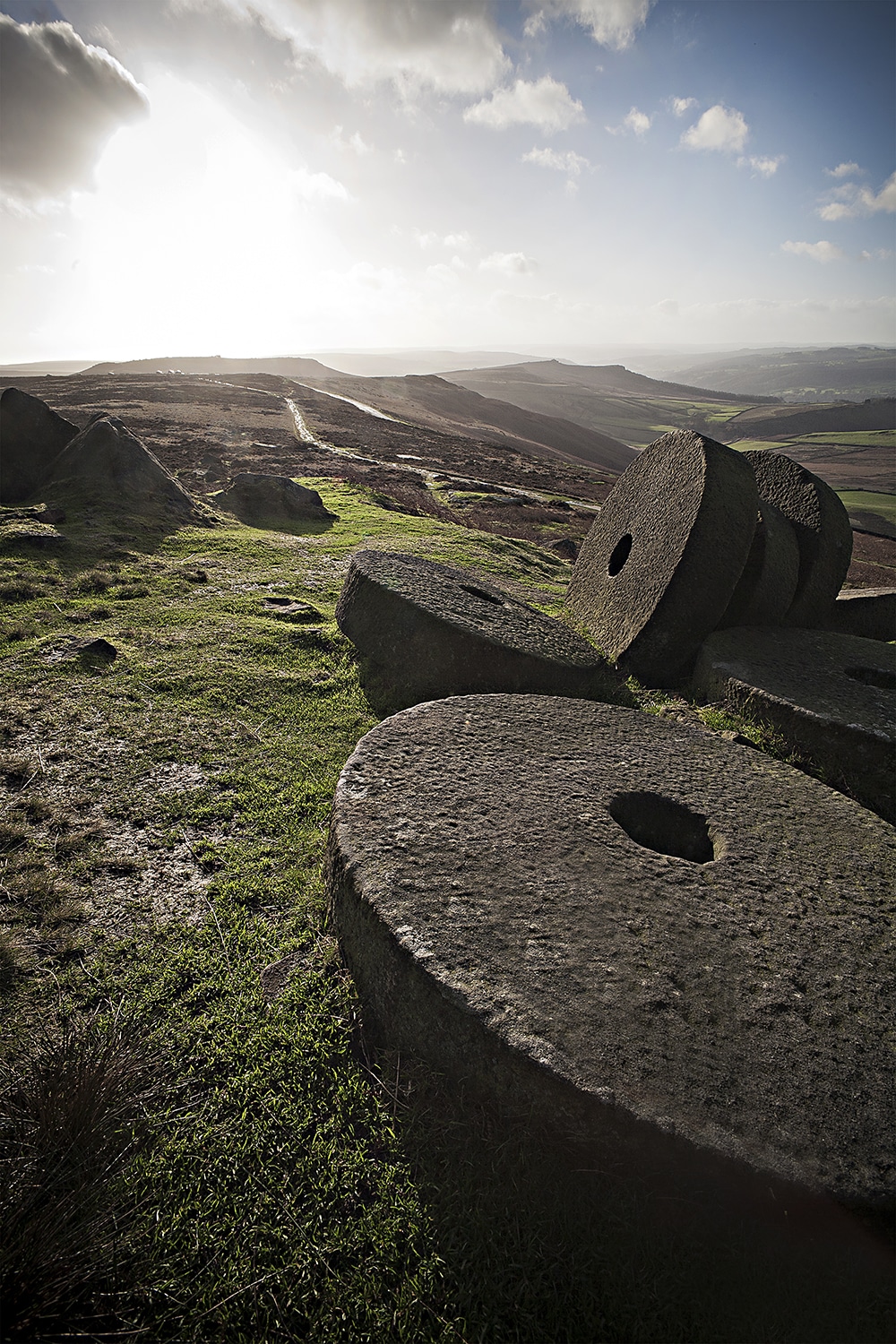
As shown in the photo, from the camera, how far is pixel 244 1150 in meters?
2.10

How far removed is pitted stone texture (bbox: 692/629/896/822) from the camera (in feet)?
14.4

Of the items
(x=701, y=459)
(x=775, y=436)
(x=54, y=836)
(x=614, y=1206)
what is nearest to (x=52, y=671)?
(x=54, y=836)

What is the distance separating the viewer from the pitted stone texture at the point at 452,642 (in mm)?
5297

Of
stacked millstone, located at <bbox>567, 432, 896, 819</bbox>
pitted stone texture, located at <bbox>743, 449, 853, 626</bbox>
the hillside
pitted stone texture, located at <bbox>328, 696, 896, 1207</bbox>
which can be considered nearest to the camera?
pitted stone texture, located at <bbox>328, 696, 896, 1207</bbox>

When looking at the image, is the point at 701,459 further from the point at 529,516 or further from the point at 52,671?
the point at 529,516

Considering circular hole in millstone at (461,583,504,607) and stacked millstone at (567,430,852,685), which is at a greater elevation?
stacked millstone at (567,430,852,685)

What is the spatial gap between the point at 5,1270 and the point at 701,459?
6417 millimetres

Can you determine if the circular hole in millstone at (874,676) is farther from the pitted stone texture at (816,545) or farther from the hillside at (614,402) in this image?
the hillside at (614,402)

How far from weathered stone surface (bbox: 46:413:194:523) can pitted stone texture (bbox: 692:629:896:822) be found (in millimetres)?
8982

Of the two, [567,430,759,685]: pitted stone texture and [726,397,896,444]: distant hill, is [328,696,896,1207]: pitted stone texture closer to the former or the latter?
[567,430,759,685]: pitted stone texture

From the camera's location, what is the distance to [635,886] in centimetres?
283

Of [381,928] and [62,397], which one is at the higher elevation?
[62,397]

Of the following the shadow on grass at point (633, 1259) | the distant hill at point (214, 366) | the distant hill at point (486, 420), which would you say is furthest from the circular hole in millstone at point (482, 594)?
the distant hill at point (214, 366)

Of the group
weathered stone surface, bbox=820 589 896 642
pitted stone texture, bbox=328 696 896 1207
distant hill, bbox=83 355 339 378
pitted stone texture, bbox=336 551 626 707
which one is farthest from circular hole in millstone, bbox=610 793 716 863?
distant hill, bbox=83 355 339 378
